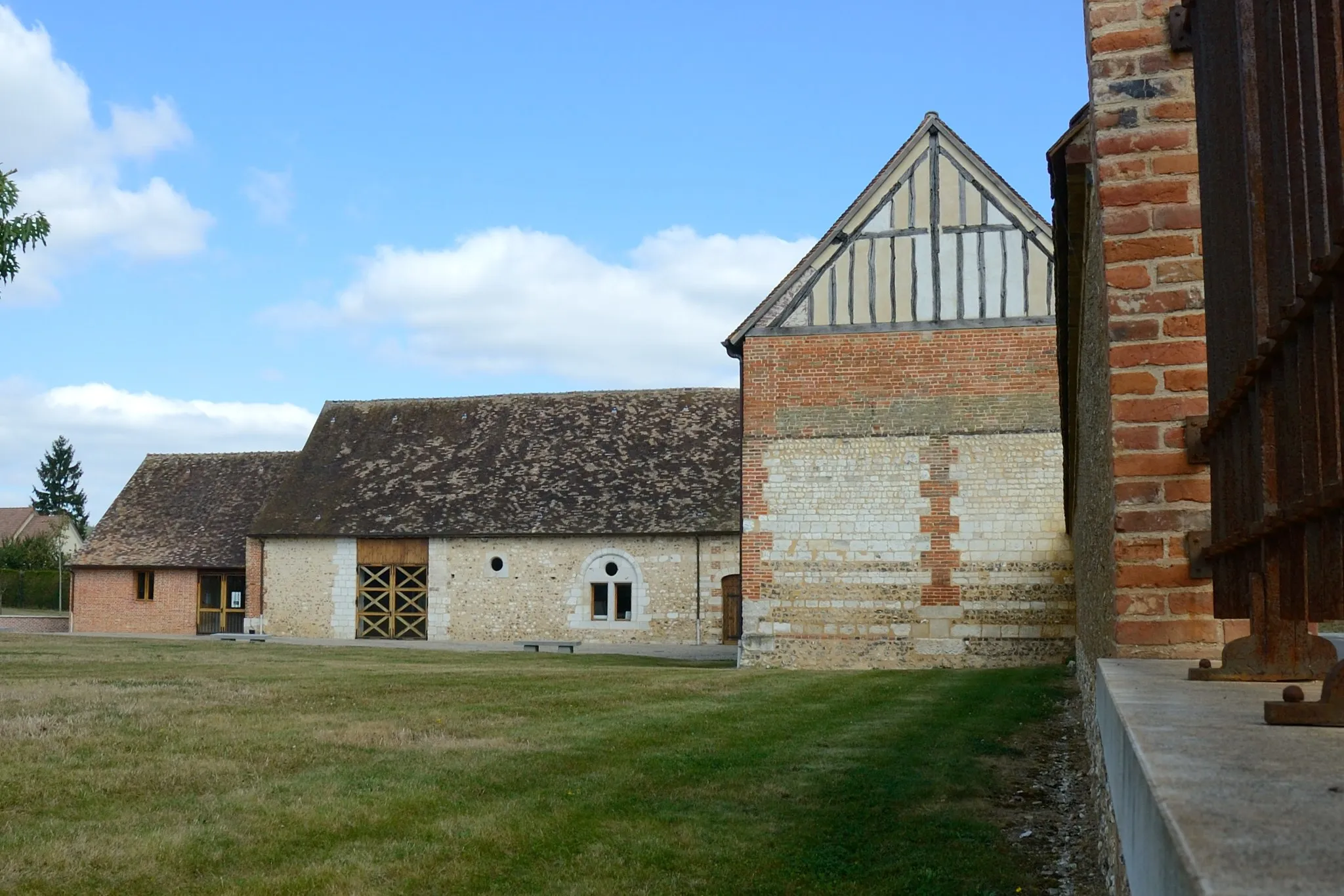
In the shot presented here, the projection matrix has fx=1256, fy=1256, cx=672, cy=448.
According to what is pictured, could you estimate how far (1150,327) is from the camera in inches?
184

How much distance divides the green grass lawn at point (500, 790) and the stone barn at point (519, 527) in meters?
14.6

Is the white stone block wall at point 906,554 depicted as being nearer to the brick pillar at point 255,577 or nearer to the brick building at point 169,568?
the brick pillar at point 255,577

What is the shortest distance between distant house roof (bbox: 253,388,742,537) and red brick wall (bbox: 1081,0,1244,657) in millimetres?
23895

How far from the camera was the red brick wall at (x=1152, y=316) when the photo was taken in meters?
4.57

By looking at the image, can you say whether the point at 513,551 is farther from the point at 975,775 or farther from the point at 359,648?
the point at 975,775

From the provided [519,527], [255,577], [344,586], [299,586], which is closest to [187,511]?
[255,577]

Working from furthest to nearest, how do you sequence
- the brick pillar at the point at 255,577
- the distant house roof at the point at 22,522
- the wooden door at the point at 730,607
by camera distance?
the distant house roof at the point at 22,522
the brick pillar at the point at 255,577
the wooden door at the point at 730,607

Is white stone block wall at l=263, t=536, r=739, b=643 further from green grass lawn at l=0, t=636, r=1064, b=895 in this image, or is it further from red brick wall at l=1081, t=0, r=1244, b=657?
red brick wall at l=1081, t=0, r=1244, b=657

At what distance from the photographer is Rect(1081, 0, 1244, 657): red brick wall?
457 cm

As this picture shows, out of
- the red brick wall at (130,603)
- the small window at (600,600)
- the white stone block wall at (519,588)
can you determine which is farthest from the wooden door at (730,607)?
the red brick wall at (130,603)

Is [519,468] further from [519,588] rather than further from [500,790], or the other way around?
[500,790]

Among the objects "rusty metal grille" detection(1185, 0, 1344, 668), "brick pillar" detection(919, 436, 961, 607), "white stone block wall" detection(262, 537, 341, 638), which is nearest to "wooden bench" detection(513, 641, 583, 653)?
"white stone block wall" detection(262, 537, 341, 638)

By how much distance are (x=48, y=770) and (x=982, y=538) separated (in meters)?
14.1

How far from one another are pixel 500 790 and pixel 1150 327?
4925 mm
